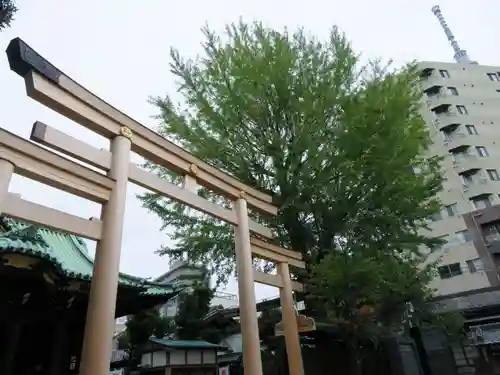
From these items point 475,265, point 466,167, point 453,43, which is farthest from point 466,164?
point 453,43

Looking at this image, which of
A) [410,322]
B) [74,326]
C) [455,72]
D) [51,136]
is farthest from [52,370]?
[455,72]

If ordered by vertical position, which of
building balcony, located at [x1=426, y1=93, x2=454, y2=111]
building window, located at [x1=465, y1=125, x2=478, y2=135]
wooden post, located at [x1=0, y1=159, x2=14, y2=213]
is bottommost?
wooden post, located at [x1=0, y1=159, x2=14, y2=213]

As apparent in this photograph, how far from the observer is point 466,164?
98.7 ft

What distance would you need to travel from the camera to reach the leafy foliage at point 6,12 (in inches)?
161

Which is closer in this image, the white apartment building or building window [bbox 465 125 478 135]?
the white apartment building

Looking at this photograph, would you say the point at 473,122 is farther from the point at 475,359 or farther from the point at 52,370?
the point at 52,370

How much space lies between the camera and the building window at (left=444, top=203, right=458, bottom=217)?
91.0 feet

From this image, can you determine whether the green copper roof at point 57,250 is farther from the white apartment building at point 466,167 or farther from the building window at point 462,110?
the building window at point 462,110

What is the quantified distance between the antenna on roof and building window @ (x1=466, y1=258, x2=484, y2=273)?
76.5 feet

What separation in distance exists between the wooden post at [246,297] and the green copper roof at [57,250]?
183 cm

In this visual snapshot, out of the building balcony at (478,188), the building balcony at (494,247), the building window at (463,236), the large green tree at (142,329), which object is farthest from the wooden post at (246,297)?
the building balcony at (478,188)

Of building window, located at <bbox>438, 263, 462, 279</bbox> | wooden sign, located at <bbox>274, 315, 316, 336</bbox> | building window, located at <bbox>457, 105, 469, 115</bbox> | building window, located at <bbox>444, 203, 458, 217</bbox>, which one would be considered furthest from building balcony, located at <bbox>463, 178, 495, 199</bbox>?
wooden sign, located at <bbox>274, 315, 316, 336</bbox>

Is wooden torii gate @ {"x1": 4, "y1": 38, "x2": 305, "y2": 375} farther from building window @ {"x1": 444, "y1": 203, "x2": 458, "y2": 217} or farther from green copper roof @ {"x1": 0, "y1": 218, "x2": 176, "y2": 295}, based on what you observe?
building window @ {"x1": 444, "y1": 203, "x2": 458, "y2": 217}

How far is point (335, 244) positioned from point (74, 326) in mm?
6198
